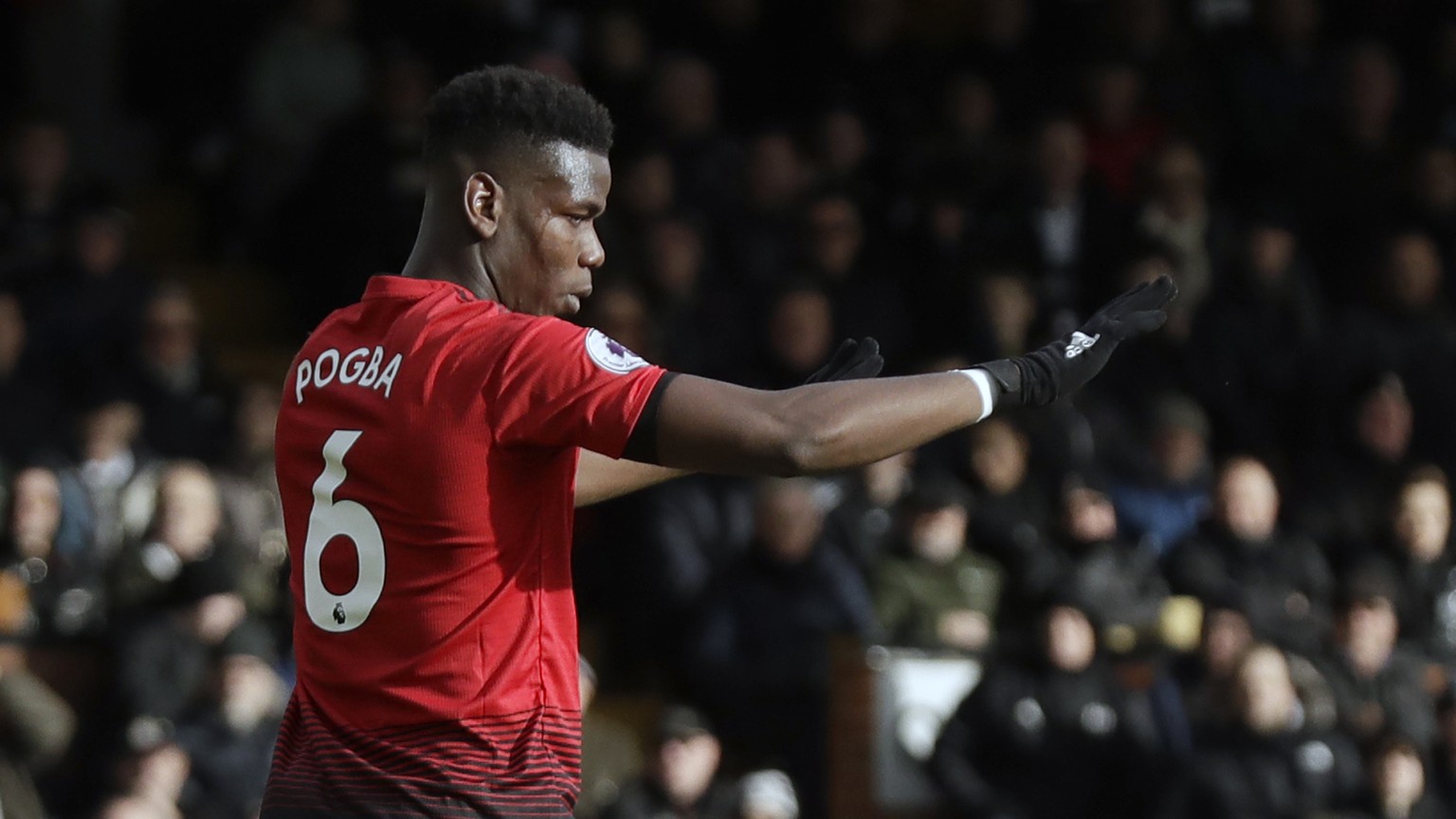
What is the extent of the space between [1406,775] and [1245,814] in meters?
0.80

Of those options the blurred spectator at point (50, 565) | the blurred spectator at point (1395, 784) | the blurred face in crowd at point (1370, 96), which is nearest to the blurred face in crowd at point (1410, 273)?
the blurred face in crowd at point (1370, 96)

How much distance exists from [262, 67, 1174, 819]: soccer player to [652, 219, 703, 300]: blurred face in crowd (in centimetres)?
656

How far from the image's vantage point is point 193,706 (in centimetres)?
850

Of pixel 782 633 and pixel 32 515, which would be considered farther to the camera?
pixel 782 633

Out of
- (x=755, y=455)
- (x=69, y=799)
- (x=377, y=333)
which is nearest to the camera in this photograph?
(x=755, y=455)

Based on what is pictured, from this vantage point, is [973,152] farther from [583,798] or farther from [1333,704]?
[583,798]

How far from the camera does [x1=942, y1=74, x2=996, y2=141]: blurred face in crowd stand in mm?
11406

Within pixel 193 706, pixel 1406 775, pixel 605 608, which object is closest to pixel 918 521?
pixel 605 608

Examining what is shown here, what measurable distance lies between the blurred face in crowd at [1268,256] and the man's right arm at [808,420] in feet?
25.4

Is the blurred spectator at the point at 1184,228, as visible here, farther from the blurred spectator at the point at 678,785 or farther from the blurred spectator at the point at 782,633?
the blurred spectator at the point at 678,785

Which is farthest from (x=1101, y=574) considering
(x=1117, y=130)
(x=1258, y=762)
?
(x=1117, y=130)

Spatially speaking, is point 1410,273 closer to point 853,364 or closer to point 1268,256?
point 1268,256

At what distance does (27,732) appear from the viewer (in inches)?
326

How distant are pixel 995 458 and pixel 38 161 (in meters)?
4.82
